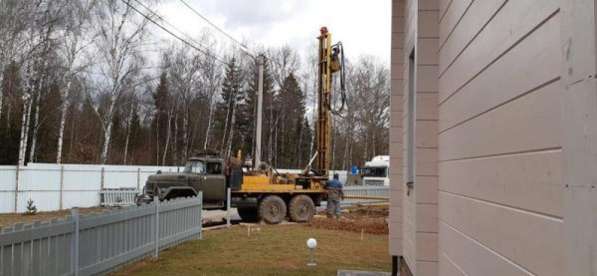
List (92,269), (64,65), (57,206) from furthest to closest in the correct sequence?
(64,65) → (57,206) → (92,269)

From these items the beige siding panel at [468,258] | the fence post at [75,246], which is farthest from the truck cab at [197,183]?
the beige siding panel at [468,258]

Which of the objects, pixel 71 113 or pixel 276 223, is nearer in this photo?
pixel 276 223

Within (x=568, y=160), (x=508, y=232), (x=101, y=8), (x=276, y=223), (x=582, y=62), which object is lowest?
(x=276, y=223)

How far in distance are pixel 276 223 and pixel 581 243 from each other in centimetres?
1824

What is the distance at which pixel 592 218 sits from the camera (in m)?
1.30

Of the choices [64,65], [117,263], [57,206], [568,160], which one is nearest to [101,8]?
[64,65]

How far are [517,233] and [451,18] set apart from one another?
2.00 metres

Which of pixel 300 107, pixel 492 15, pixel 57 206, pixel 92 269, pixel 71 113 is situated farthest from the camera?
pixel 300 107

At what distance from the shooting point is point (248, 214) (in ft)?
67.1

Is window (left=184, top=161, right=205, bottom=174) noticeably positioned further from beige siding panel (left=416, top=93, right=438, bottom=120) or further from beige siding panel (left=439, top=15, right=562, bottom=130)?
beige siding panel (left=439, top=15, right=562, bottom=130)

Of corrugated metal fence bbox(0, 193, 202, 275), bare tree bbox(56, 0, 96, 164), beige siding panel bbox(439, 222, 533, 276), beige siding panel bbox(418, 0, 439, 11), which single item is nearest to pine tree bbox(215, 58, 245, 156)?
bare tree bbox(56, 0, 96, 164)

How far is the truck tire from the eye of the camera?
20.1 m

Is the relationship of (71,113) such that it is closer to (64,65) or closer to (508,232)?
(64,65)

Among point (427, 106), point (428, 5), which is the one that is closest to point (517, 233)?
point (427, 106)
